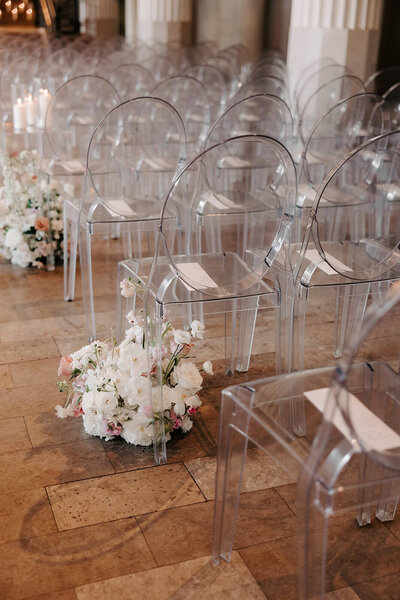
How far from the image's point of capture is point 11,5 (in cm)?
2388

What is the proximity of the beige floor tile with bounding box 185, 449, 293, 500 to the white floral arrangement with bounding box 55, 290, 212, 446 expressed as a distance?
20cm

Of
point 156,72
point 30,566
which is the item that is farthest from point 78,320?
point 156,72

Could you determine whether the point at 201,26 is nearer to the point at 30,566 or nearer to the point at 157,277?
the point at 157,277

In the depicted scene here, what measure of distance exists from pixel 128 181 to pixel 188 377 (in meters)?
2.40

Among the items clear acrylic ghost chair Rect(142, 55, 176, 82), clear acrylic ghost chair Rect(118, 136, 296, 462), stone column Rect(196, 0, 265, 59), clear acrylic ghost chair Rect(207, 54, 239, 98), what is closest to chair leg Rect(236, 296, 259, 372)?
clear acrylic ghost chair Rect(118, 136, 296, 462)

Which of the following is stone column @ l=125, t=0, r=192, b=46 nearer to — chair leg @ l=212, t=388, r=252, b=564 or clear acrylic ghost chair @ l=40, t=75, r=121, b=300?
clear acrylic ghost chair @ l=40, t=75, r=121, b=300

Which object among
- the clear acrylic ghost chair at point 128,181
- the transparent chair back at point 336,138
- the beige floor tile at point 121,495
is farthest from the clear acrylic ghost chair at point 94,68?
the beige floor tile at point 121,495

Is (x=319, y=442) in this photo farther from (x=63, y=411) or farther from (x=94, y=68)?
(x=94, y=68)

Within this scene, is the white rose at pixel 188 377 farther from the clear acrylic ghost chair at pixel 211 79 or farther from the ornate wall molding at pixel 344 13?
the ornate wall molding at pixel 344 13

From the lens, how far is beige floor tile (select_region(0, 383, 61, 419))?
344 centimetres

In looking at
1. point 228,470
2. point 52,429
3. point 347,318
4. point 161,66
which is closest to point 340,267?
point 347,318

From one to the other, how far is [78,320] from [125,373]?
127 centimetres

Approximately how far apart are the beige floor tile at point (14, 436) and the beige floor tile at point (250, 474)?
2.17 ft

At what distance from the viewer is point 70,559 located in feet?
8.38
